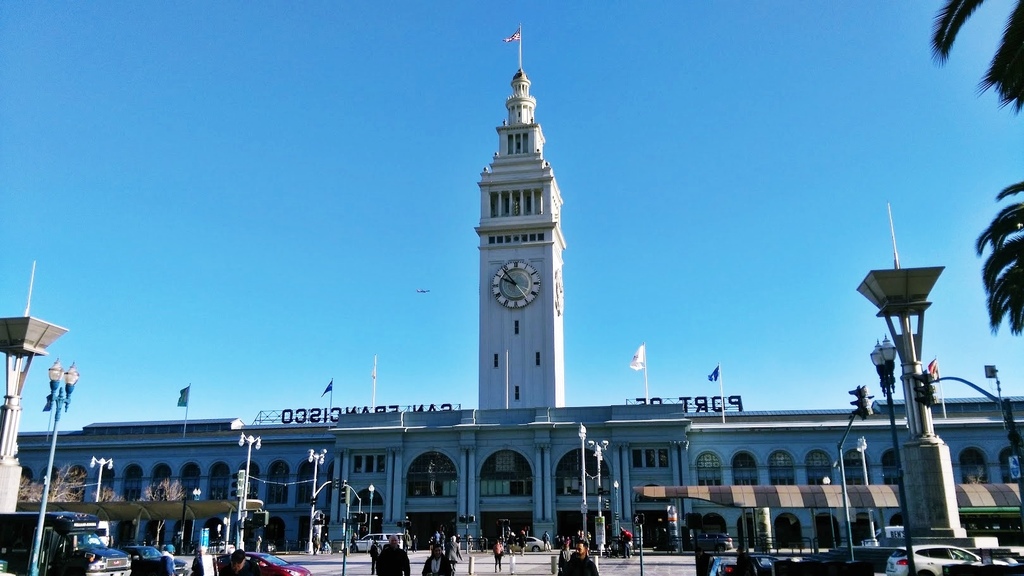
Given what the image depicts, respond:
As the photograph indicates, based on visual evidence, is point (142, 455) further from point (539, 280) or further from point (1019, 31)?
point (1019, 31)

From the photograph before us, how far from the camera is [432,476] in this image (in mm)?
76125

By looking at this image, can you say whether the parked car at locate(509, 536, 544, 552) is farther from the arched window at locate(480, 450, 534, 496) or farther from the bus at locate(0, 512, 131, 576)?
the bus at locate(0, 512, 131, 576)

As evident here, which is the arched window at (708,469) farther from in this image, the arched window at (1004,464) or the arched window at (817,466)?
the arched window at (1004,464)

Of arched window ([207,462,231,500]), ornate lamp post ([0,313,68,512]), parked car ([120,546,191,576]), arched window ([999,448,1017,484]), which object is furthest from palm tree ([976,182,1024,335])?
arched window ([207,462,231,500])

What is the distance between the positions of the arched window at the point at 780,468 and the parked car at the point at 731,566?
45.9m

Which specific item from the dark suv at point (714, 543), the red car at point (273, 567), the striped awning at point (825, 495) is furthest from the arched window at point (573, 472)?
the red car at point (273, 567)

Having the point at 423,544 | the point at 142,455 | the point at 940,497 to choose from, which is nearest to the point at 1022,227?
the point at 940,497

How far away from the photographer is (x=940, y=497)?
39.4 m

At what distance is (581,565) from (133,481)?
277 ft

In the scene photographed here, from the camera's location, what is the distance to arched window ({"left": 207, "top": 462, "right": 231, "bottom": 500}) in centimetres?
8388

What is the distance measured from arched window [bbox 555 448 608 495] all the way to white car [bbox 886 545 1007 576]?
42492mm

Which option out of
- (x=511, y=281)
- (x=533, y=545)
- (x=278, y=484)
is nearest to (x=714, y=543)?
(x=533, y=545)

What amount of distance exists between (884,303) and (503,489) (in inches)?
1641

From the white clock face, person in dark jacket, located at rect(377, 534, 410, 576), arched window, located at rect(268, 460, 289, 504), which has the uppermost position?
the white clock face
